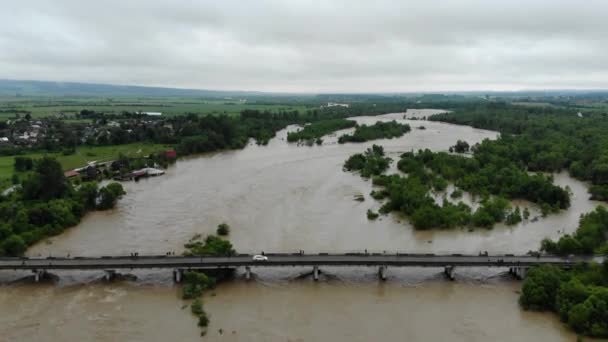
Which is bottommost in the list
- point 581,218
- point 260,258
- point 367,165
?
point 260,258

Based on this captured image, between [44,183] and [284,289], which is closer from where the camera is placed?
[284,289]

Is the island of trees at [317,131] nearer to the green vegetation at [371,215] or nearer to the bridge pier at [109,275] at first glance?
the green vegetation at [371,215]

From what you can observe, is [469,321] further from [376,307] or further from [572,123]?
[572,123]

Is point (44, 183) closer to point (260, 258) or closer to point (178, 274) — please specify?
point (178, 274)

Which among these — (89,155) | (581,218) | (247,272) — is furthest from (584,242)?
(89,155)

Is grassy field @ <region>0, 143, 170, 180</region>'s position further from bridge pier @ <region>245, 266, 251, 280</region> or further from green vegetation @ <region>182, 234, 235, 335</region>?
bridge pier @ <region>245, 266, 251, 280</region>

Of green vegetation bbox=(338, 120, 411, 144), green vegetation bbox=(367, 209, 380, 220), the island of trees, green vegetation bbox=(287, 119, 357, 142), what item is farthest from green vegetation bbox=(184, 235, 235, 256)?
green vegetation bbox=(338, 120, 411, 144)
